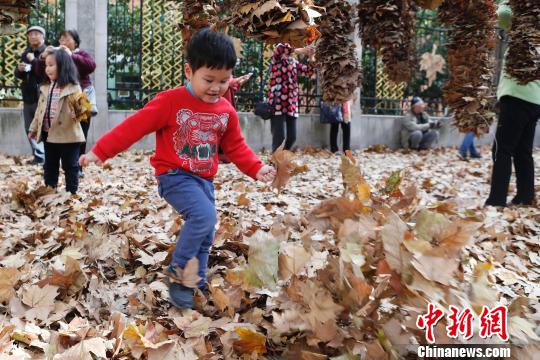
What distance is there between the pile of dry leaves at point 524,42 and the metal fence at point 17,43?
777cm

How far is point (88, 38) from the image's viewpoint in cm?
856

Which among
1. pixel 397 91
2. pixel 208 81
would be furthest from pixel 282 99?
pixel 397 91

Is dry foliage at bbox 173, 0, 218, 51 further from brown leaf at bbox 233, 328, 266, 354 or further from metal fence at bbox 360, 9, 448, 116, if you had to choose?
metal fence at bbox 360, 9, 448, 116

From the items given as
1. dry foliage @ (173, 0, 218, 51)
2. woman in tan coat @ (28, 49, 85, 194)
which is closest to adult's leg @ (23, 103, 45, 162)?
woman in tan coat @ (28, 49, 85, 194)

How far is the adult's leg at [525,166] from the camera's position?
15.3 ft

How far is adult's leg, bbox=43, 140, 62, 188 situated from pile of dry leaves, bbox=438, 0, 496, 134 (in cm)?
417

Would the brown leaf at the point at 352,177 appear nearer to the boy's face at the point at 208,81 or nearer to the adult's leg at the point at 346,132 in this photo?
the boy's face at the point at 208,81

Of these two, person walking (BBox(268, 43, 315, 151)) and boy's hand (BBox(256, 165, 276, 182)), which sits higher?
person walking (BBox(268, 43, 315, 151))

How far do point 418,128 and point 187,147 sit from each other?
9.37 metres

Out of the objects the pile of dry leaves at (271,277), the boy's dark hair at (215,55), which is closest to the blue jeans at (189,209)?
the pile of dry leaves at (271,277)

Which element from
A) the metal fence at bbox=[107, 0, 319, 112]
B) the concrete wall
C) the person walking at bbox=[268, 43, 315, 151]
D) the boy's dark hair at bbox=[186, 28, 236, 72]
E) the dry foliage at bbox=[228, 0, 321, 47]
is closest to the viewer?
the dry foliage at bbox=[228, 0, 321, 47]

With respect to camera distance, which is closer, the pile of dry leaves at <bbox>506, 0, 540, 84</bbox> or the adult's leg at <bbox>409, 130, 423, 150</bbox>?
the pile of dry leaves at <bbox>506, 0, 540, 84</bbox>

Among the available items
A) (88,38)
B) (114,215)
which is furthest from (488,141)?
(114,215)

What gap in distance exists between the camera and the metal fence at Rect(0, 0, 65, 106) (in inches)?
319
